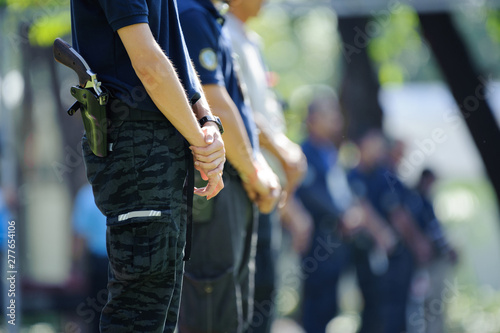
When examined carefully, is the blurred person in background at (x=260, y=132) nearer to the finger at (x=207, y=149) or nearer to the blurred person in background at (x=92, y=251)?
the finger at (x=207, y=149)

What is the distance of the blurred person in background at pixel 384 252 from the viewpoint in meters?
6.60

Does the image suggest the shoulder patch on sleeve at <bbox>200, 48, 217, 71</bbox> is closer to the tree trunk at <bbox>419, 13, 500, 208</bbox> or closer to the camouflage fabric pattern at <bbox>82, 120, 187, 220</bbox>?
the camouflage fabric pattern at <bbox>82, 120, 187, 220</bbox>

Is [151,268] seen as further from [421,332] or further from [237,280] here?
[421,332]

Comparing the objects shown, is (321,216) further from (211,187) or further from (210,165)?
(210,165)

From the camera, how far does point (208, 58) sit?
2.75 m

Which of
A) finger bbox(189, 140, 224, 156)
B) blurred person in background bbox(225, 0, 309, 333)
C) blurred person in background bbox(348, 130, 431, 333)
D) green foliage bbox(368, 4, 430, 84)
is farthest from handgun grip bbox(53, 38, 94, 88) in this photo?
green foliage bbox(368, 4, 430, 84)

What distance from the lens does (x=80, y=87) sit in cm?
215

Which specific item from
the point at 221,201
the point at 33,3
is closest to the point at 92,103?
the point at 221,201

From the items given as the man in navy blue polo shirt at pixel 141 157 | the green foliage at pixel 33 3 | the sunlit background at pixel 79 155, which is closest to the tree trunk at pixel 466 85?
the sunlit background at pixel 79 155

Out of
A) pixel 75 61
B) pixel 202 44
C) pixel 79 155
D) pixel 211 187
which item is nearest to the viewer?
pixel 75 61

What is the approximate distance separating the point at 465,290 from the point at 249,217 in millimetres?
6163

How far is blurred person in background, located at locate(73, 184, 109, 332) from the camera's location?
5.62 m

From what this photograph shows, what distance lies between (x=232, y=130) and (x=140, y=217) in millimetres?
846

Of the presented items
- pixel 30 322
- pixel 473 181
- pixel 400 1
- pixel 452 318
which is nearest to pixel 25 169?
pixel 30 322
